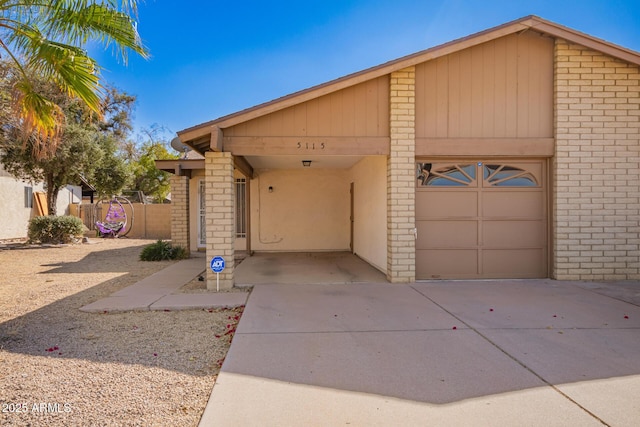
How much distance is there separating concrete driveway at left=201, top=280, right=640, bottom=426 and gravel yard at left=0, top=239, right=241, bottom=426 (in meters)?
0.32

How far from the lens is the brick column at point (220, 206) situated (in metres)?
6.86

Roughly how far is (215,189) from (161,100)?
22.3 m

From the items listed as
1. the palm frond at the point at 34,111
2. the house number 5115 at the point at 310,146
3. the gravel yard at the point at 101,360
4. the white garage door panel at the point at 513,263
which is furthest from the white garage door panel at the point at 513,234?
the palm frond at the point at 34,111

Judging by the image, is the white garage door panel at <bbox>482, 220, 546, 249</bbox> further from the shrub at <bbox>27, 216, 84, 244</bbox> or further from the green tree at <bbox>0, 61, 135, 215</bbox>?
the shrub at <bbox>27, 216, 84, 244</bbox>

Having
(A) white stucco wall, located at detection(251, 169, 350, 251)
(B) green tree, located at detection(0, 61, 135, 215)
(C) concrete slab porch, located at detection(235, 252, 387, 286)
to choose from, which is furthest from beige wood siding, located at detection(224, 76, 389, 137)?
(B) green tree, located at detection(0, 61, 135, 215)

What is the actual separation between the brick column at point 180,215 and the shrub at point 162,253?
1.68 feet

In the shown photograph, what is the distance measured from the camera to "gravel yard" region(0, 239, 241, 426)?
2.85 meters

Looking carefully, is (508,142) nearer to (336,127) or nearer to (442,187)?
(442,187)

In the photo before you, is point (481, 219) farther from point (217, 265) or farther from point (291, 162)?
point (291, 162)

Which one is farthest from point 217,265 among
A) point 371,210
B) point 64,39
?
point 371,210

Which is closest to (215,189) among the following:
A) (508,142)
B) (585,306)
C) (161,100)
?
(508,142)

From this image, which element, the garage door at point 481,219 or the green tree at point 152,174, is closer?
the garage door at point 481,219

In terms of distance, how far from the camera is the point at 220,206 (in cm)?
688

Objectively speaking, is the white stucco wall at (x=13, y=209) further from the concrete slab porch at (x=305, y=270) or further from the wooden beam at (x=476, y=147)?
the wooden beam at (x=476, y=147)
